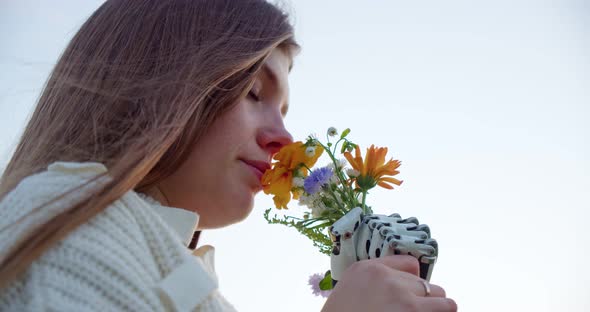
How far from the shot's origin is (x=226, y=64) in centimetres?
117

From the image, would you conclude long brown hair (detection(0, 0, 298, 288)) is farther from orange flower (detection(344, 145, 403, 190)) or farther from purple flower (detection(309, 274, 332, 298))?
purple flower (detection(309, 274, 332, 298))

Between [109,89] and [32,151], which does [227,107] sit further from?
[32,151]

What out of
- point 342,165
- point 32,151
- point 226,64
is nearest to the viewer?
point 32,151

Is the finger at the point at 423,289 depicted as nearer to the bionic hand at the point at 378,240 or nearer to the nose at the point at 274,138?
the bionic hand at the point at 378,240

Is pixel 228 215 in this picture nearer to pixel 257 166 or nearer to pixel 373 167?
pixel 257 166

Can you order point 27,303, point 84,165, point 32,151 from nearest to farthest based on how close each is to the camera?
point 27,303, point 84,165, point 32,151

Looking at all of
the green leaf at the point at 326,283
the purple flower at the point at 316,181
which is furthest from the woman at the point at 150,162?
the green leaf at the point at 326,283

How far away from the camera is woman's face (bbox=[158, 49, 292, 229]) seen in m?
1.10

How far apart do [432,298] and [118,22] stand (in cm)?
96

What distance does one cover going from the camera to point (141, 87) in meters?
1.08

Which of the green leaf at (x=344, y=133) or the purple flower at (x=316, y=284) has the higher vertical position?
the green leaf at (x=344, y=133)

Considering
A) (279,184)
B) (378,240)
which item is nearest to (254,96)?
(279,184)

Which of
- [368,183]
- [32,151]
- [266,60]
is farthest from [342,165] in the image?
[32,151]

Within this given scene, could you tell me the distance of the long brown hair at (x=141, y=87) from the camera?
0.97 meters
